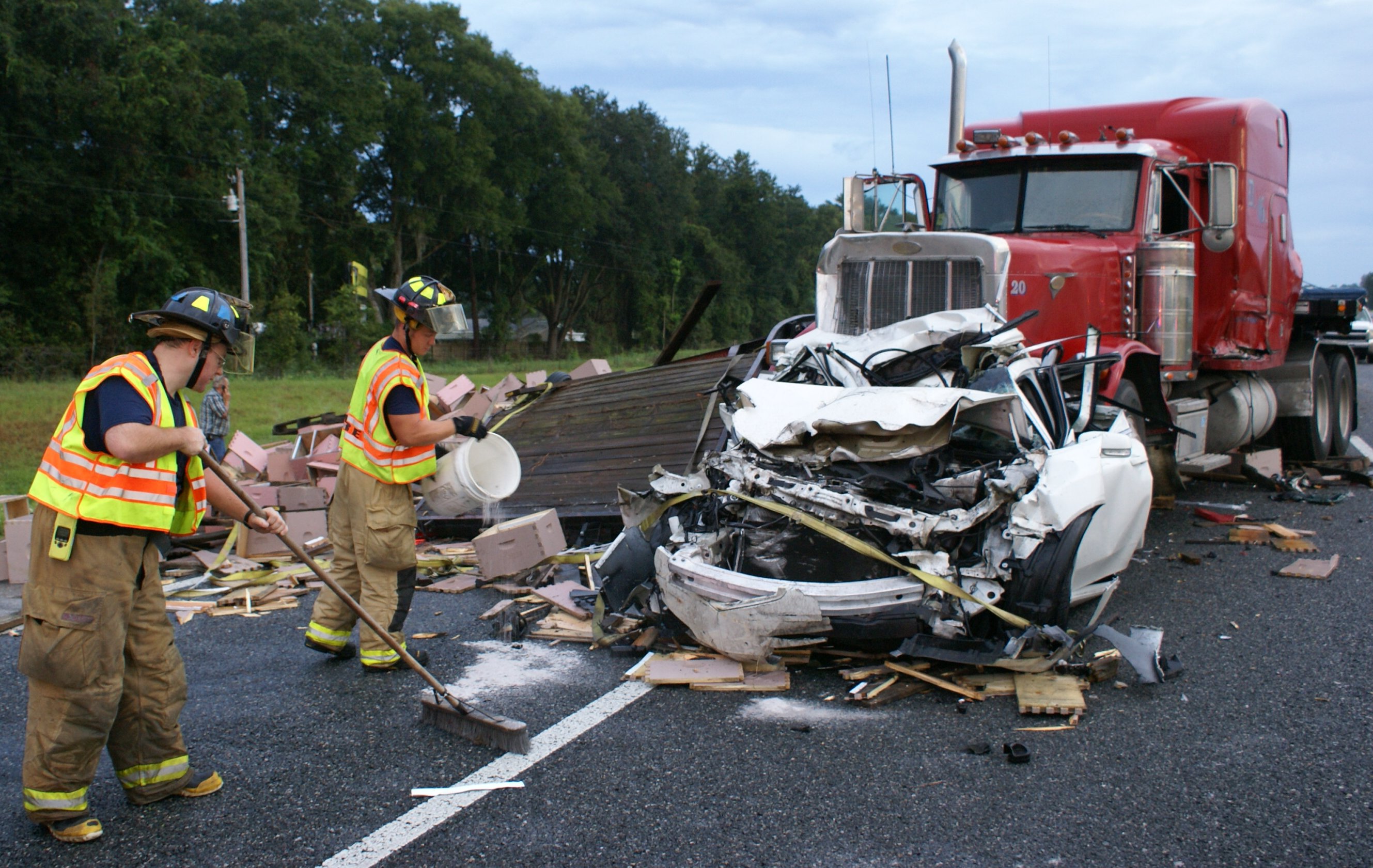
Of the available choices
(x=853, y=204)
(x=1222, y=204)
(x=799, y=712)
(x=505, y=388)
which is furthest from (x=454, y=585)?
(x=1222, y=204)

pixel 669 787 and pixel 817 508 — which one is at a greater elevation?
pixel 817 508

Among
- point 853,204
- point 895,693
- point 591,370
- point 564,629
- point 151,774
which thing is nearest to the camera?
point 151,774

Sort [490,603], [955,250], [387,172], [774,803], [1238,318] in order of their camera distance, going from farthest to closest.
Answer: [387,172], [1238,318], [955,250], [490,603], [774,803]

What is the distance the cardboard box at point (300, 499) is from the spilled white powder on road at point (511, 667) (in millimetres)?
3320

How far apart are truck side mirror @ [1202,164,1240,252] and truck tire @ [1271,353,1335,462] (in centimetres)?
374

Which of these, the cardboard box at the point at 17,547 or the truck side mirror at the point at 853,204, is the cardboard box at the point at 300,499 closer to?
the cardboard box at the point at 17,547

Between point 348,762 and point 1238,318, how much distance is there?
8.22 metres

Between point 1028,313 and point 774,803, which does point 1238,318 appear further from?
point 774,803

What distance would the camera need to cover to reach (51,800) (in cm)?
342

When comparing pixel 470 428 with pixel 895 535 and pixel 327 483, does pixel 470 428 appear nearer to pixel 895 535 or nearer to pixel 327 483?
pixel 895 535

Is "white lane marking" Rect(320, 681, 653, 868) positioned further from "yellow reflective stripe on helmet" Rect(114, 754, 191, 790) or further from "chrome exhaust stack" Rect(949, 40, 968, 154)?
"chrome exhaust stack" Rect(949, 40, 968, 154)

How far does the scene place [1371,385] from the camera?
76.4 ft

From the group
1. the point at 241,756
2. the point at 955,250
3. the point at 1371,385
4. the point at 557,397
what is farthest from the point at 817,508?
the point at 1371,385

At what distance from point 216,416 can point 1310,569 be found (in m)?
9.07
